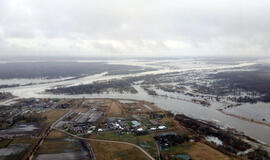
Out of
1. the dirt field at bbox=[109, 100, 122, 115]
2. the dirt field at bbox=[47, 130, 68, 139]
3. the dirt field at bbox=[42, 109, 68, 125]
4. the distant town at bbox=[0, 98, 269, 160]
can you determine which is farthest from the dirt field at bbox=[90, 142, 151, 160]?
the dirt field at bbox=[109, 100, 122, 115]

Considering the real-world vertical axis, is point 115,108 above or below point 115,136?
above

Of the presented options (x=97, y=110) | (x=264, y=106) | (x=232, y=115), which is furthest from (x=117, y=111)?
(x=264, y=106)

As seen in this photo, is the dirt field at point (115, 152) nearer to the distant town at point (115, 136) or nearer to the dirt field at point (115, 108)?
the distant town at point (115, 136)

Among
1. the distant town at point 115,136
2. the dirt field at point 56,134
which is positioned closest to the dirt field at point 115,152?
the distant town at point 115,136

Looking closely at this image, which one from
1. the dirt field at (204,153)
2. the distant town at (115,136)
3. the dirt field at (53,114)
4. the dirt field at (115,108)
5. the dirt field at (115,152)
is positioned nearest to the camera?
the dirt field at (204,153)

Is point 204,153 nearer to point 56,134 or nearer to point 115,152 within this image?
point 115,152

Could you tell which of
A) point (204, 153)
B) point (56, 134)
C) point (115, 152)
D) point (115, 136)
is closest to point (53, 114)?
point (56, 134)

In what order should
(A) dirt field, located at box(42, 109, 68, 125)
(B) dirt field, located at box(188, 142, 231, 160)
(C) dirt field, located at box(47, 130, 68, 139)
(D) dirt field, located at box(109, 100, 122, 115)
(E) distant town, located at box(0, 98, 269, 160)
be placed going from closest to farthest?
1. (B) dirt field, located at box(188, 142, 231, 160)
2. (E) distant town, located at box(0, 98, 269, 160)
3. (C) dirt field, located at box(47, 130, 68, 139)
4. (A) dirt field, located at box(42, 109, 68, 125)
5. (D) dirt field, located at box(109, 100, 122, 115)

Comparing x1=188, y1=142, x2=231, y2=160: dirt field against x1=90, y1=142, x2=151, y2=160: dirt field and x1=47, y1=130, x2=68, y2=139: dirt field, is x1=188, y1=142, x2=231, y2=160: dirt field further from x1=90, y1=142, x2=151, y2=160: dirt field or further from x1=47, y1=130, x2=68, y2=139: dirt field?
x1=47, y1=130, x2=68, y2=139: dirt field
